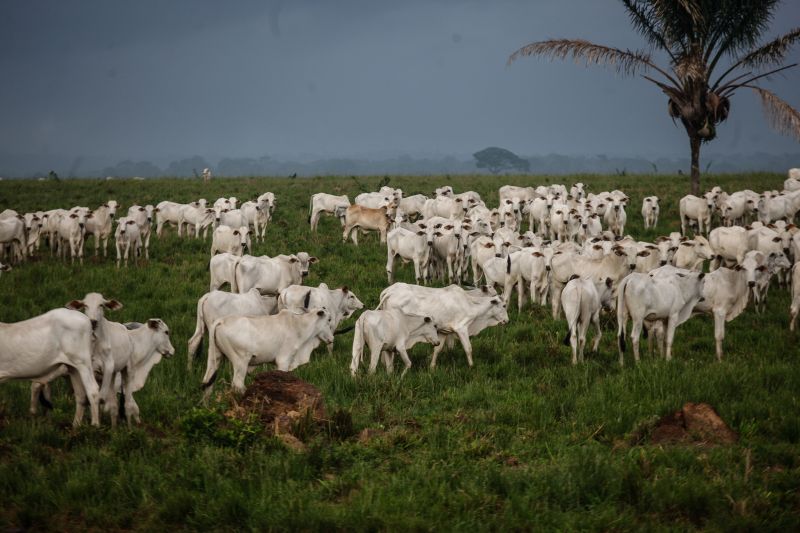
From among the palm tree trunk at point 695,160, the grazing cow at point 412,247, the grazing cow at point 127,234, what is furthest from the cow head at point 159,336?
the palm tree trunk at point 695,160

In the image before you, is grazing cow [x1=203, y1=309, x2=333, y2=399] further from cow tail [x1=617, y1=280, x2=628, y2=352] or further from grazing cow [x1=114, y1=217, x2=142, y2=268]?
grazing cow [x1=114, y1=217, x2=142, y2=268]

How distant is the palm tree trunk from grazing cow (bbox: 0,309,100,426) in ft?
88.2

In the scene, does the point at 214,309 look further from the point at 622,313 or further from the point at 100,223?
the point at 100,223

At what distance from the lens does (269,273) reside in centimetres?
1809

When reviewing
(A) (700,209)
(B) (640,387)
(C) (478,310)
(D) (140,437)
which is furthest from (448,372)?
(A) (700,209)

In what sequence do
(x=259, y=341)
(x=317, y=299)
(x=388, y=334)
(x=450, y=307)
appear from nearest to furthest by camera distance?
(x=259, y=341) → (x=388, y=334) → (x=450, y=307) → (x=317, y=299)

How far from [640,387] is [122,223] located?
18.7 m

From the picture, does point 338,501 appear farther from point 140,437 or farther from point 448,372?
point 448,372

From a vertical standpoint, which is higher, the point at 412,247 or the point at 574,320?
the point at 412,247

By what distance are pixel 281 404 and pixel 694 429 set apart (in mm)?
5587

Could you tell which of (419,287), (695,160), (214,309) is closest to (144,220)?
(214,309)

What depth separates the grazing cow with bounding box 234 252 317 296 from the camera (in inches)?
703

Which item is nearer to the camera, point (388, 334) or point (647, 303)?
point (388, 334)

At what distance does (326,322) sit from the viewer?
12.7 metres
